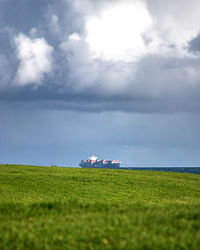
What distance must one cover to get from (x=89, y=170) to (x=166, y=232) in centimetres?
2815

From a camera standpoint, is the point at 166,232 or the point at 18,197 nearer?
the point at 166,232

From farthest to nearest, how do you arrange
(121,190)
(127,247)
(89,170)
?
(89,170)
(121,190)
(127,247)

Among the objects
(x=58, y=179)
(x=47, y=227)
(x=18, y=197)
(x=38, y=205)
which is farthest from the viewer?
(x=58, y=179)

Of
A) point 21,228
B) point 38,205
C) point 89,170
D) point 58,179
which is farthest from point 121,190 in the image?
point 21,228

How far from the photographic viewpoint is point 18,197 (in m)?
20.4

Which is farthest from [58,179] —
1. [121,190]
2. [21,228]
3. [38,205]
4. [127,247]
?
[127,247]

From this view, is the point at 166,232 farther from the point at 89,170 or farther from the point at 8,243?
the point at 89,170

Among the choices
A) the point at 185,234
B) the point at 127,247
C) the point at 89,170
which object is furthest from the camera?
the point at 89,170

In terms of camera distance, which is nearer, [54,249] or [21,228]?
[54,249]

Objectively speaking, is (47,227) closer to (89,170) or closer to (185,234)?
(185,234)

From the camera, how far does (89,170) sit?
3572 cm

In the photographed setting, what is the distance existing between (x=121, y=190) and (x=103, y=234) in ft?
55.6

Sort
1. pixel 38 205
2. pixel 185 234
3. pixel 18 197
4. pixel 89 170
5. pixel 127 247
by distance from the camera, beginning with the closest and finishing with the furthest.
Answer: pixel 127 247
pixel 185 234
pixel 38 205
pixel 18 197
pixel 89 170

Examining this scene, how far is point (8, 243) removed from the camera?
7.61m
